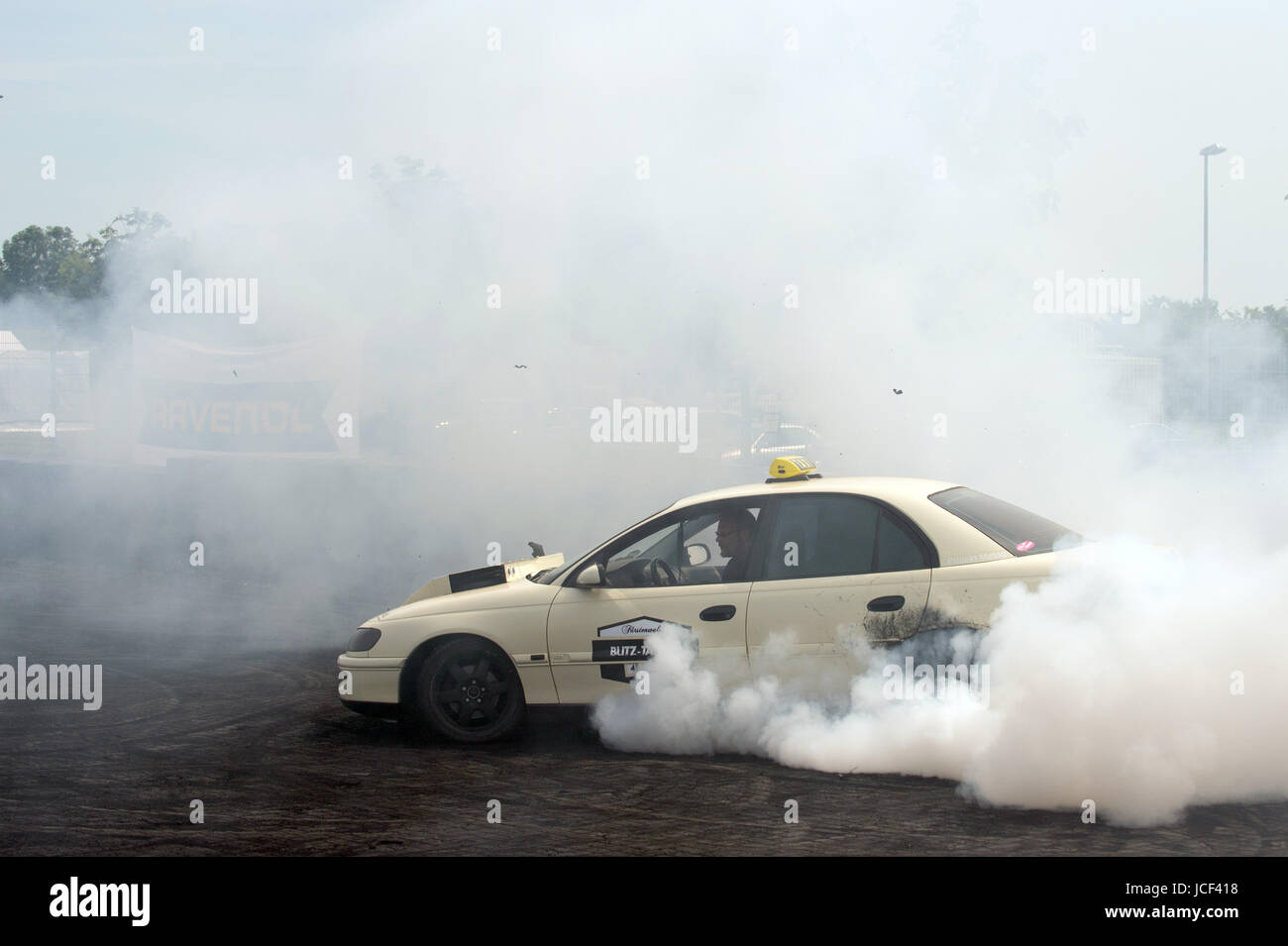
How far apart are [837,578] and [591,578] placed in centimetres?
118

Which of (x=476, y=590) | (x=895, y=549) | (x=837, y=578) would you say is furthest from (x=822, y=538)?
(x=476, y=590)

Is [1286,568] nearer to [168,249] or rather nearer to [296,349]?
[296,349]

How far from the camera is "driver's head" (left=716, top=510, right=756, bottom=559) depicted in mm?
5780

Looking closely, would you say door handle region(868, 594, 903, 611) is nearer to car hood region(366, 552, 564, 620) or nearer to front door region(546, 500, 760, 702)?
front door region(546, 500, 760, 702)

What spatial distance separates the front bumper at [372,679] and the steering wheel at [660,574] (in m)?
1.32

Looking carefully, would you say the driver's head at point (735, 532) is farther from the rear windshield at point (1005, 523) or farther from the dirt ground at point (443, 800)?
the dirt ground at point (443, 800)

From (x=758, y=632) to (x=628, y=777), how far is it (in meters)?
0.88

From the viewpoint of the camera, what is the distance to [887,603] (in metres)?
5.32

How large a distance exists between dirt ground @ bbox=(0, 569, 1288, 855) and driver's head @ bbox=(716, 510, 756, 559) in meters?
1.00

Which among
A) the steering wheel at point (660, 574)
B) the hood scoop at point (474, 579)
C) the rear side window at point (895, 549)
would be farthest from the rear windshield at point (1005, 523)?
the hood scoop at point (474, 579)

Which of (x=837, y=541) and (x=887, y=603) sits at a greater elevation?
(x=837, y=541)

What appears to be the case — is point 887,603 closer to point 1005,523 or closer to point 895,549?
point 895,549

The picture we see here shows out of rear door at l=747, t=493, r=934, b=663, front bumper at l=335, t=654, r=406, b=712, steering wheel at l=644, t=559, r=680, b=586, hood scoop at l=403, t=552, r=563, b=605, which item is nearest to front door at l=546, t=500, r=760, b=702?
steering wheel at l=644, t=559, r=680, b=586

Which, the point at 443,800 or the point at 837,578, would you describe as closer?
the point at 443,800
